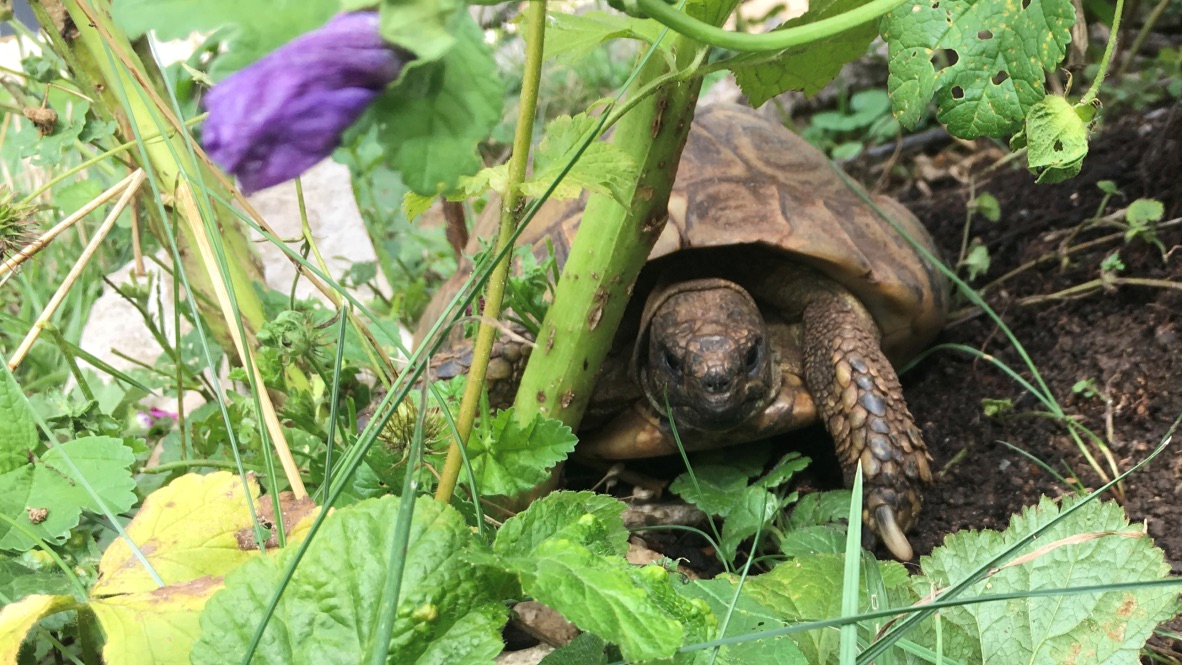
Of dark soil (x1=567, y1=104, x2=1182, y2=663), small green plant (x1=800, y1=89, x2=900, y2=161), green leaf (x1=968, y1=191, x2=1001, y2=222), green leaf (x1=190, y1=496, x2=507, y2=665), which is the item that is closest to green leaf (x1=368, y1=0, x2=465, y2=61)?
green leaf (x1=190, y1=496, x2=507, y2=665)

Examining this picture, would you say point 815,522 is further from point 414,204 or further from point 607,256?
point 414,204

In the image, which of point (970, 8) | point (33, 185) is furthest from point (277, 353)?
point (33, 185)

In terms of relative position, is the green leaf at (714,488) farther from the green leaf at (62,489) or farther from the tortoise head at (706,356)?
the green leaf at (62,489)

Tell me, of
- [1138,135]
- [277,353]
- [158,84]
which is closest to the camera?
[277,353]

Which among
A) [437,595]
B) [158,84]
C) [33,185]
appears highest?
[158,84]

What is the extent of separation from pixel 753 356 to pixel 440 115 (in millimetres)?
1467

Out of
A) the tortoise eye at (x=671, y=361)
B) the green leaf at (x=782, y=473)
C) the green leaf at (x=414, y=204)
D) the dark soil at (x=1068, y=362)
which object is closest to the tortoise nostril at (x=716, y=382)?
the tortoise eye at (x=671, y=361)

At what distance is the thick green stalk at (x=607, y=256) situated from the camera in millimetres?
1024

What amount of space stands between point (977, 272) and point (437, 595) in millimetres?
1946

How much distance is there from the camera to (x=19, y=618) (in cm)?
81

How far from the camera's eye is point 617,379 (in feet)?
6.93

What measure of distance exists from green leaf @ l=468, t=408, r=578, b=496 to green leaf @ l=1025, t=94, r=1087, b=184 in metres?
0.64

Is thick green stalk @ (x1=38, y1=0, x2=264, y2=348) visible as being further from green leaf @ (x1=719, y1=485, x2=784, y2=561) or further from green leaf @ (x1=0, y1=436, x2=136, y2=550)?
green leaf @ (x1=719, y1=485, x2=784, y2=561)

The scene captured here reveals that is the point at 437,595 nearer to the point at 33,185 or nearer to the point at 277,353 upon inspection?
the point at 277,353
